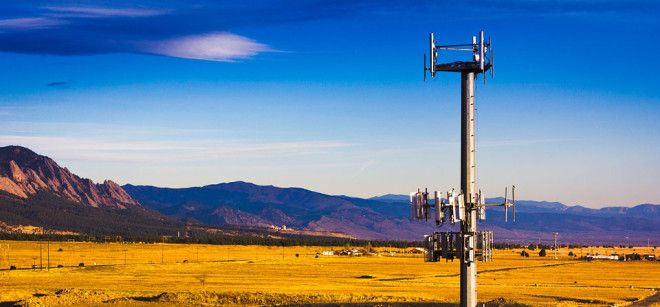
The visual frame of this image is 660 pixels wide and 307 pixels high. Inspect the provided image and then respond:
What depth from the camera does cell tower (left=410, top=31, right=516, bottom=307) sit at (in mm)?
35531

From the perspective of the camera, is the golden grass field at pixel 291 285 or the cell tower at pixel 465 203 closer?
the cell tower at pixel 465 203

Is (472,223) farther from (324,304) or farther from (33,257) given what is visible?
(33,257)

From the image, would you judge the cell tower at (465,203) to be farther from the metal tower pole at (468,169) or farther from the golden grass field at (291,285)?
the golden grass field at (291,285)

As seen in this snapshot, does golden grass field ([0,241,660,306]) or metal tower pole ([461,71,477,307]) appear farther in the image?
golden grass field ([0,241,660,306])

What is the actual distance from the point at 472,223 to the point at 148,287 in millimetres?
73485

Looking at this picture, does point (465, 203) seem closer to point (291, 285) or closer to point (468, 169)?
point (468, 169)

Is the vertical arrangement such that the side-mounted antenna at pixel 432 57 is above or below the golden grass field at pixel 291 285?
above

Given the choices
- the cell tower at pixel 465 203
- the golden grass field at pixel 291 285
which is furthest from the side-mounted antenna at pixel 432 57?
the golden grass field at pixel 291 285

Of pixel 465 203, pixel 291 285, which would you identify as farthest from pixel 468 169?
pixel 291 285

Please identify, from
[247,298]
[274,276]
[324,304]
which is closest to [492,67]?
[324,304]

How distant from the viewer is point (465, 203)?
3578cm

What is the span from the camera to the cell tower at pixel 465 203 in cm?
3553

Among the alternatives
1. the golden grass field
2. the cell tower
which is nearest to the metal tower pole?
the cell tower

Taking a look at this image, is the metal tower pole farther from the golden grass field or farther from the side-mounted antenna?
the golden grass field
